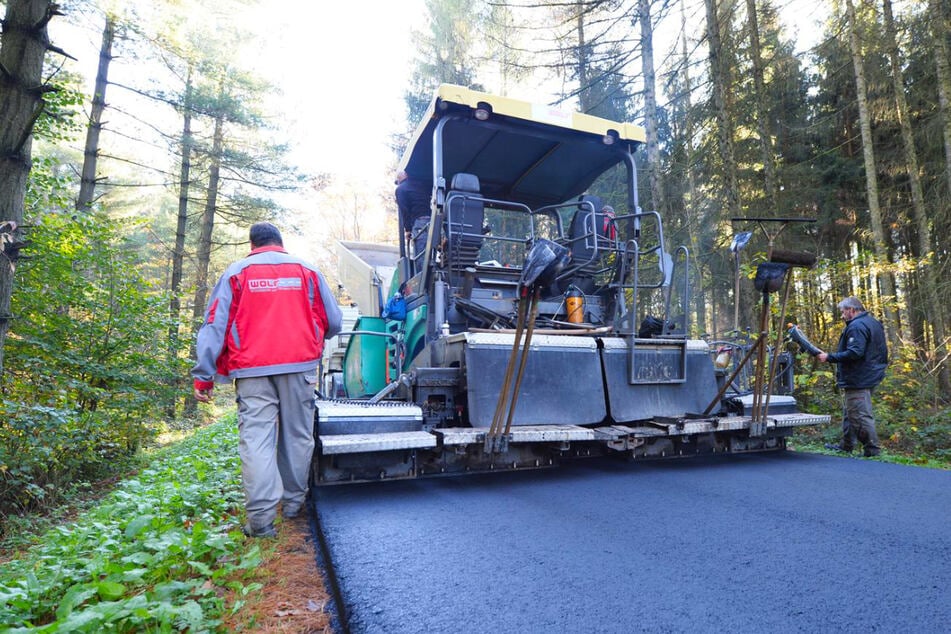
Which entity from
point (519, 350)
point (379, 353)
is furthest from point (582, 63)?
point (519, 350)

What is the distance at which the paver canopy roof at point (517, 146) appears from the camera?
423 cm

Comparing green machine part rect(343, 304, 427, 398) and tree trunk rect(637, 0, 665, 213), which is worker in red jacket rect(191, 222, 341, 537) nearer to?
green machine part rect(343, 304, 427, 398)

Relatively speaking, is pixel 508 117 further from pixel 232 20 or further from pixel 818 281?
pixel 818 281

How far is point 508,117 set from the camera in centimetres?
431

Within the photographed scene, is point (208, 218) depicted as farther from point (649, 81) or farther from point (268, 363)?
point (268, 363)

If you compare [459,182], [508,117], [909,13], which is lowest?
[459,182]

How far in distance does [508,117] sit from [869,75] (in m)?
9.92

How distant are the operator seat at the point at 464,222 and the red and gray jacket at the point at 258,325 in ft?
4.59

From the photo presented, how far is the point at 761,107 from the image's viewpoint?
10141 mm

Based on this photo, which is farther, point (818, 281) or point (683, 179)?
point (683, 179)

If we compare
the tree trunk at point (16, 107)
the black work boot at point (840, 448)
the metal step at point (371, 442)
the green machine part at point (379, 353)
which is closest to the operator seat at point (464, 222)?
the green machine part at point (379, 353)

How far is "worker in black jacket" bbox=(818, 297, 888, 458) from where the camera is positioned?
4.78 metres

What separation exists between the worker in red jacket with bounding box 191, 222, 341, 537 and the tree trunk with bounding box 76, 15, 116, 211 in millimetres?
8840

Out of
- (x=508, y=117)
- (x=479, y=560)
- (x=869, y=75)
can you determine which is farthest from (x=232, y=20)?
(x=869, y=75)
